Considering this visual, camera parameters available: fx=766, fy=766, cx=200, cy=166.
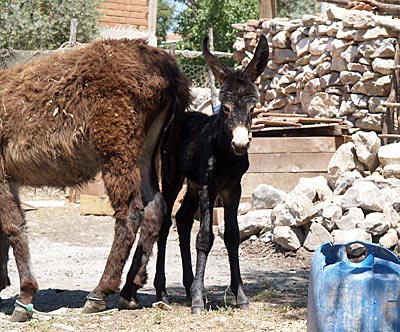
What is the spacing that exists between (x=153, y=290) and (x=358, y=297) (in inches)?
144

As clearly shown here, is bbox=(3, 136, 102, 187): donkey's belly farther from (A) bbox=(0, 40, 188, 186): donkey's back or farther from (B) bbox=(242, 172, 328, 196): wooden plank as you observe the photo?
(B) bbox=(242, 172, 328, 196): wooden plank

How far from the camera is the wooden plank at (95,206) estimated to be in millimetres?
13266

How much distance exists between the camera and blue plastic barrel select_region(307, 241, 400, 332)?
429 centimetres

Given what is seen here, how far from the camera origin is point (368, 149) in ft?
37.7

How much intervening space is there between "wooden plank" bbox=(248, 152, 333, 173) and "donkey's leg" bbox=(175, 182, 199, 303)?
5587 mm

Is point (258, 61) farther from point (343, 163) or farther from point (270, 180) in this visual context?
point (270, 180)

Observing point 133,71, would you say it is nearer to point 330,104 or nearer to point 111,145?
point 111,145

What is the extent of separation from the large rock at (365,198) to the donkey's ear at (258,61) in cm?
386

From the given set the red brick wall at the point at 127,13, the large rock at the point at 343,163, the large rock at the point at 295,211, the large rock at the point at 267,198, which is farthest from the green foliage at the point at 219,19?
the large rock at the point at 295,211

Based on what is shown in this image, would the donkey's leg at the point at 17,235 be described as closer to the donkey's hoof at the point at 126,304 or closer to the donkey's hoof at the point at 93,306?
the donkey's hoof at the point at 93,306

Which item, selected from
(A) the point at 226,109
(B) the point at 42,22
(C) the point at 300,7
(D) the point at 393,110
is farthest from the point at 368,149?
(C) the point at 300,7

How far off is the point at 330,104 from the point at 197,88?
719 centimetres

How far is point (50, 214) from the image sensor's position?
13.5 meters

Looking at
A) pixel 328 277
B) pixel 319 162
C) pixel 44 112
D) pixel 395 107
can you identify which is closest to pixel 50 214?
pixel 319 162
